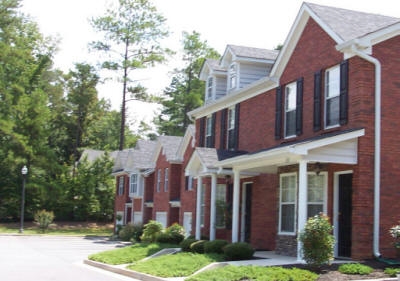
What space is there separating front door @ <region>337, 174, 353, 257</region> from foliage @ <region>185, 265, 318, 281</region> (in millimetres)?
3467

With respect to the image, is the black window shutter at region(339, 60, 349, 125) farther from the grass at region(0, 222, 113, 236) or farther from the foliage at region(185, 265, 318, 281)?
the grass at region(0, 222, 113, 236)

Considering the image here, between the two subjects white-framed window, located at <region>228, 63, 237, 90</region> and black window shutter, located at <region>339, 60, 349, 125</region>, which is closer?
black window shutter, located at <region>339, 60, 349, 125</region>

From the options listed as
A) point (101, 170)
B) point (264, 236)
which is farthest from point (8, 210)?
point (264, 236)

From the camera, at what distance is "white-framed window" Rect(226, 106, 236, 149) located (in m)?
25.7

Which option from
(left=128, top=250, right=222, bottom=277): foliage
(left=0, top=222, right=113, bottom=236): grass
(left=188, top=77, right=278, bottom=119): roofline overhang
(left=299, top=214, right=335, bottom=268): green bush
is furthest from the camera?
(left=0, top=222, right=113, bottom=236): grass

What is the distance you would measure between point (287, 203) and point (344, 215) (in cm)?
309

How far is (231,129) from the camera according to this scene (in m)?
26.0

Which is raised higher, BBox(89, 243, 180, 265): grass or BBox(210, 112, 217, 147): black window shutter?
BBox(210, 112, 217, 147): black window shutter

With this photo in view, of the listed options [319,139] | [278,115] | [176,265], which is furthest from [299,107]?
[176,265]

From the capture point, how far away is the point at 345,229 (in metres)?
17.1

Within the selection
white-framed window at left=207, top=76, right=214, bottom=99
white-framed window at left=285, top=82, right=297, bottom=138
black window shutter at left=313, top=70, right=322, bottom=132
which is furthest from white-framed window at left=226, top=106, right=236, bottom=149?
black window shutter at left=313, top=70, right=322, bottom=132

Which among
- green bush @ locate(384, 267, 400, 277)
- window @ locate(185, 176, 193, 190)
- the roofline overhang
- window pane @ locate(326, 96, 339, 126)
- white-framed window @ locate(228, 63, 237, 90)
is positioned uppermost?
white-framed window @ locate(228, 63, 237, 90)

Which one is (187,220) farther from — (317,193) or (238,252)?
(317,193)

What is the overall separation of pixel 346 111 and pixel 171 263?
6863 millimetres
